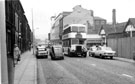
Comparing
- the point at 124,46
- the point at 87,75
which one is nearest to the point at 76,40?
the point at 124,46

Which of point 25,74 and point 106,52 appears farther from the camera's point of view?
point 106,52

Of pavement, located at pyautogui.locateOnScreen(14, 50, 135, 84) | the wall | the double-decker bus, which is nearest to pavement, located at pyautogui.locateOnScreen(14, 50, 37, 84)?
pavement, located at pyautogui.locateOnScreen(14, 50, 135, 84)

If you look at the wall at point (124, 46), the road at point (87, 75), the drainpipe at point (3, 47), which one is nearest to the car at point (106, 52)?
the wall at point (124, 46)

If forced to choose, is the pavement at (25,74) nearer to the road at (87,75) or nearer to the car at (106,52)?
the road at (87,75)

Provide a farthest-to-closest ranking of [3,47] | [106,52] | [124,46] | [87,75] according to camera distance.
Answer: [106,52], [124,46], [87,75], [3,47]

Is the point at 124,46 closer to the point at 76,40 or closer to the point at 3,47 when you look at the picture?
the point at 76,40

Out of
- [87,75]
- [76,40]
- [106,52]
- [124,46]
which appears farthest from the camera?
[76,40]

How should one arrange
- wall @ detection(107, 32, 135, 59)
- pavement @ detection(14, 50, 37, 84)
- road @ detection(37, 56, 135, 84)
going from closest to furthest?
pavement @ detection(14, 50, 37, 84) → road @ detection(37, 56, 135, 84) → wall @ detection(107, 32, 135, 59)

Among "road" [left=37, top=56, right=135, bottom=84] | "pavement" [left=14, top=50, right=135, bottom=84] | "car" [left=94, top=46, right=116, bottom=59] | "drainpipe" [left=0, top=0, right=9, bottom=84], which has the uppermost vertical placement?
"drainpipe" [left=0, top=0, right=9, bottom=84]

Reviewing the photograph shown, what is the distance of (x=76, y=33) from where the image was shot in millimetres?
26609

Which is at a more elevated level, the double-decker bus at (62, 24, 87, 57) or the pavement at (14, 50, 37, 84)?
the double-decker bus at (62, 24, 87, 57)

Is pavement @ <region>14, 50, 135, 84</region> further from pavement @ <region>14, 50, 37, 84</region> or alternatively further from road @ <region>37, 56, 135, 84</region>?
road @ <region>37, 56, 135, 84</region>

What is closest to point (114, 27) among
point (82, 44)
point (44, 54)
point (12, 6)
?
point (82, 44)

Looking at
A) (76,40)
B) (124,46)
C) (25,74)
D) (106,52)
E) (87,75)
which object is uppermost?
(76,40)
